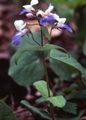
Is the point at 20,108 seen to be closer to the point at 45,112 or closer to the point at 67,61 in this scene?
the point at 45,112

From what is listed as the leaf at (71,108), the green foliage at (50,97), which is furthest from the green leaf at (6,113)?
the leaf at (71,108)

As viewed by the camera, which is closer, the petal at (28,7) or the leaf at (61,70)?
the petal at (28,7)

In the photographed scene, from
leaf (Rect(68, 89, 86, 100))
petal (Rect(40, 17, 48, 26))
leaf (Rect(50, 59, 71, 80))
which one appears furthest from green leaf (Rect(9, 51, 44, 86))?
petal (Rect(40, 17, 48, 26))

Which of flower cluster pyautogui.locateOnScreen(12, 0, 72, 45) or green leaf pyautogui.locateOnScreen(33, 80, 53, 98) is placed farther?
green leaf pyautogui.locateOnScreen(33, 80, 53, 98)

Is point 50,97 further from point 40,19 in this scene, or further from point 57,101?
point 40,19

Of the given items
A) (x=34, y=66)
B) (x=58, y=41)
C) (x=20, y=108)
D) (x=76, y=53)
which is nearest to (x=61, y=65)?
(x=34, y=66)

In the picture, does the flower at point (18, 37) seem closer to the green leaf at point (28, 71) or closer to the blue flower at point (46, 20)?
the blue flower at point (46, 20)

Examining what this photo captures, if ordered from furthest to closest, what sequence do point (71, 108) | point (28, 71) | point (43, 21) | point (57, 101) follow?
point (28, 71) < point (71, 108) < point (57, 101) < point (43, 21)

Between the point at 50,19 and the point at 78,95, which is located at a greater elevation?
the point at 50,19

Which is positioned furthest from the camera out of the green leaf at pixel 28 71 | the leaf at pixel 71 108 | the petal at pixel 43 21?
the green leaf at pixel 28 71

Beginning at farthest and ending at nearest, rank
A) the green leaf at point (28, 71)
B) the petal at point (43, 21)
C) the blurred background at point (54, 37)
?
1. the blurred background at point (54, 37)
2. the green leaf at point (28, 71)
3. the petal at point (43, 21)

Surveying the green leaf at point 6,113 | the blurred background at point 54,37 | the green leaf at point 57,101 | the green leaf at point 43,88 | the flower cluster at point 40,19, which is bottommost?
the blurred background at point 54,37

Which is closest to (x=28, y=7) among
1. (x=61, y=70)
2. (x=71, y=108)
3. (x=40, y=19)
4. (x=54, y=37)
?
(x=40, y=19)

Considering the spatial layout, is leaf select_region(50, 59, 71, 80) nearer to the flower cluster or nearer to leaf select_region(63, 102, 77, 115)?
leaf select_region(63, 102, 77, 115)
